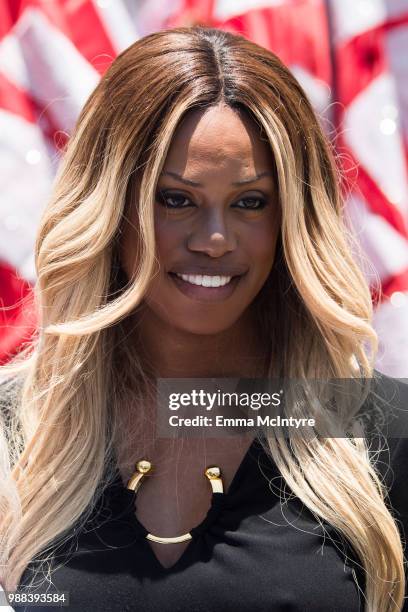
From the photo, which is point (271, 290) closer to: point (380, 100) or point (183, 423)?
point (183, 423)

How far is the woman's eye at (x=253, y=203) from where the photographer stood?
1.50 metres

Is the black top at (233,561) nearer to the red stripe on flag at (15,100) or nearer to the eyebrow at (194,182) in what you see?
the eyebrow at (194,182)

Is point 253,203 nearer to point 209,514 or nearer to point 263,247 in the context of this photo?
point 263,247

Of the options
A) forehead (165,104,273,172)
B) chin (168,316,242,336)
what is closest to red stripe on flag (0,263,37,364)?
chin (168,316,242,336)

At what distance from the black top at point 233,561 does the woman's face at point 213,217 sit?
30 cm

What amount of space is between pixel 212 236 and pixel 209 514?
1.45ft

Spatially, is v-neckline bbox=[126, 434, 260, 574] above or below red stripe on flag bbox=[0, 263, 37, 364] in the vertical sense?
below

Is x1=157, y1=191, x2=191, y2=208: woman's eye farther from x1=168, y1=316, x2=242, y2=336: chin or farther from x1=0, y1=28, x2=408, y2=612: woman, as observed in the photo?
x1=168, y1=316, x2=242, y2=336: chin

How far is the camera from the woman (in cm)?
142

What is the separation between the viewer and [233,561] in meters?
1.41

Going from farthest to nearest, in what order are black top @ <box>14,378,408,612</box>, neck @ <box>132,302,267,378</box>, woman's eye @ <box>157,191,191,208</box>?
neck @ <box>132,302,267,378</box>
woman's eye @ <box>157,191,191,208</box>
black top @ <box>14,378,408,612</box>

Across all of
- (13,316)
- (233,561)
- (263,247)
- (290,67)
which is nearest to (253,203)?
(263,247)

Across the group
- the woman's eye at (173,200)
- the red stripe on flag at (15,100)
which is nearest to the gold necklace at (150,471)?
the woman's eye at (173,200)

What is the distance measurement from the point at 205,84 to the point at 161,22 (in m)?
0.84
